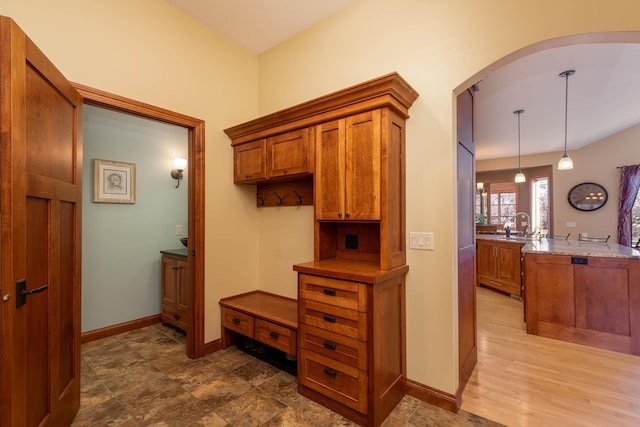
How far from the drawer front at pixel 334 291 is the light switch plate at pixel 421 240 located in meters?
0.59

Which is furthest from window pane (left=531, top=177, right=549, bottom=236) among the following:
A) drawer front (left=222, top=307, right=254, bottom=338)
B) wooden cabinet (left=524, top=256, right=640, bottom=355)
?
drawer front (left=222, top=307, right=254, bottom=338)

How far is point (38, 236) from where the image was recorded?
4.85ft

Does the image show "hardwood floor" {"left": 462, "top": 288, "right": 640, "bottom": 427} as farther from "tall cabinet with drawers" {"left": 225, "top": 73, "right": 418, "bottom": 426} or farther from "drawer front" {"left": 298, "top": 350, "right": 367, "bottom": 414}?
"drawer front" {"left": 298, "top": 350, "right": 367, "bottom": 414}

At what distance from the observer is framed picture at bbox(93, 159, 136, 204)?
10.7 ft

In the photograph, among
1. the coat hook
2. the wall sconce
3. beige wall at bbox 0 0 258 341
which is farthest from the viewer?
the wall sconce

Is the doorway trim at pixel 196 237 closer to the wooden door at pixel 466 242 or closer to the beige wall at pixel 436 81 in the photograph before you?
the beige wall at pixel 436 81

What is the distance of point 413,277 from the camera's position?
213 centimetres

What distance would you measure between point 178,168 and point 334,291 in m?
3.01

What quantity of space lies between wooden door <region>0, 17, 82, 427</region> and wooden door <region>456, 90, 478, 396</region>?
2496mm

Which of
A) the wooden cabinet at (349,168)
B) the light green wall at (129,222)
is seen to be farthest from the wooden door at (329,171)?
the light green wall at (129,222)

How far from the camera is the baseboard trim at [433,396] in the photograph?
1.96m

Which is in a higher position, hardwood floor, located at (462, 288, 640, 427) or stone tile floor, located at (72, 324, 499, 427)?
stone tile floor, located at (72, 324, 499, 427)

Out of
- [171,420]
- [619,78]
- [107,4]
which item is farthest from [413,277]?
[619,78]

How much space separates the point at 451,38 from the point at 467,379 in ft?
8.55
